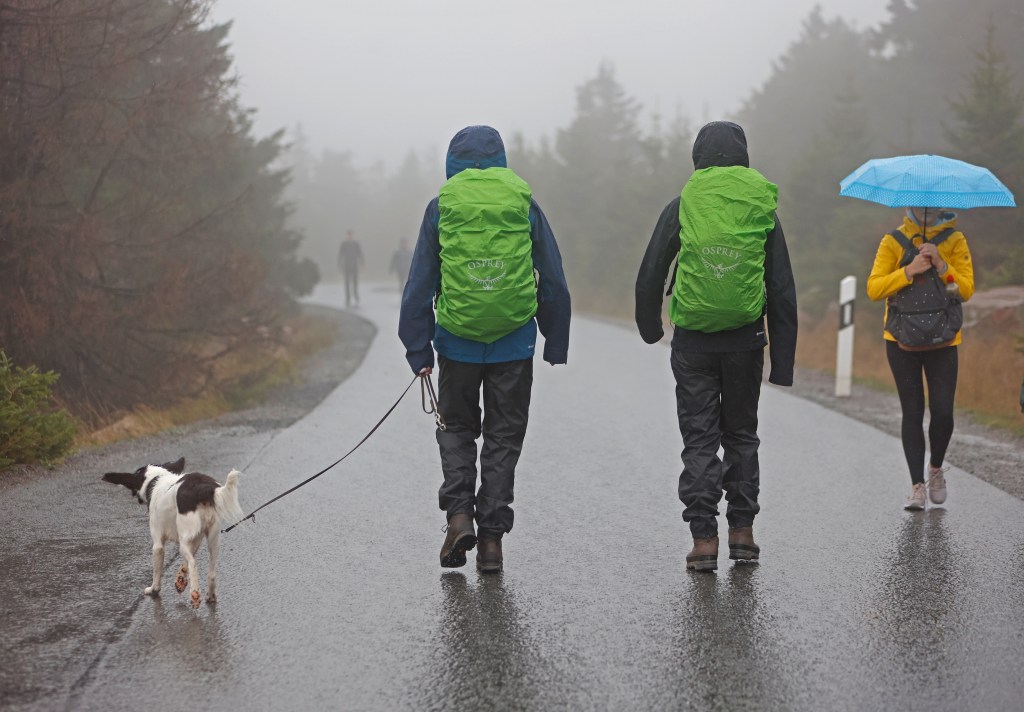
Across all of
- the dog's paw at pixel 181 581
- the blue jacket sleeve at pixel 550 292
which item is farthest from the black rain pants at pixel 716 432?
the dog's paw at pixel 181 581

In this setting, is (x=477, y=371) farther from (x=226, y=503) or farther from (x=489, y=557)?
(x=226, y=503)

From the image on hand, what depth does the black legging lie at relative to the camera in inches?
256

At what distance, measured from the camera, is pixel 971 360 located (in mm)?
13453

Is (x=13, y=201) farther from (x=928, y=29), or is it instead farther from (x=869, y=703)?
(x=928, y=29)

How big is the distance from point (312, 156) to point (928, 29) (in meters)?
107

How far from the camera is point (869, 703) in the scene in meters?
3.55

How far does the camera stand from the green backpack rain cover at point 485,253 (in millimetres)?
5016

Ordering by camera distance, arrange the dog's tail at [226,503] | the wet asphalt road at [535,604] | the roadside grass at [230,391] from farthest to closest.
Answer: the roadside grass at [230,391] → the dog's tail at [226,503] → the wet asphalt road at [535,604]

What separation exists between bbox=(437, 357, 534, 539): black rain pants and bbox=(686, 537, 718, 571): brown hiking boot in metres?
0.89

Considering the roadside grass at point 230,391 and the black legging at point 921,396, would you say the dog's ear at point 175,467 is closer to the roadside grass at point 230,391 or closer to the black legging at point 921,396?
the black legging at point 921,396

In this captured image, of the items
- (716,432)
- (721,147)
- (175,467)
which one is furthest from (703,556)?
(175,467)

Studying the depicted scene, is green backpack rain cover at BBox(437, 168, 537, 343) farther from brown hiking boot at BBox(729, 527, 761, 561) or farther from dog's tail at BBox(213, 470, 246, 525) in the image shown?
brown hiking boot at BBox(729, 527, 761, 561)

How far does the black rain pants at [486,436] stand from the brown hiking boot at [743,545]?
1.12m

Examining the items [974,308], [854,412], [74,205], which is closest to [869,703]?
[854,412]
